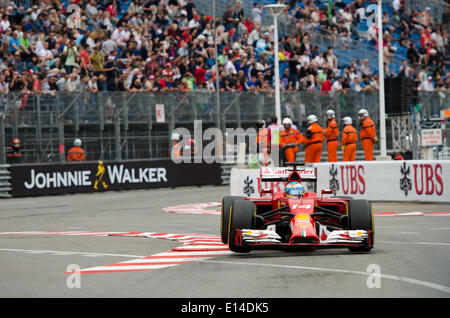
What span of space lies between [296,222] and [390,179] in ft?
32.0

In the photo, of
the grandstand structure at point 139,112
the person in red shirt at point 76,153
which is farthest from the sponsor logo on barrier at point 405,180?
the person in red shirt at point 76,153

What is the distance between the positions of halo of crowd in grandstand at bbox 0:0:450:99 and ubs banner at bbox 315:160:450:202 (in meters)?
7.79

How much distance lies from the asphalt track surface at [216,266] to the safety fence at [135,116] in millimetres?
6337

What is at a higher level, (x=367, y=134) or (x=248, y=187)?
(x=367, y=134)

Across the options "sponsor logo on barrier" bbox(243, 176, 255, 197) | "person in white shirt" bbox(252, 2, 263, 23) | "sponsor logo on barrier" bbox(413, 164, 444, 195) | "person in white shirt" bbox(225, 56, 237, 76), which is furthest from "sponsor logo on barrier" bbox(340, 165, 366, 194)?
"person in white shirt" bbox(252, 2, 263, 23)

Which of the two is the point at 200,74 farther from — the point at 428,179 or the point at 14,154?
the point at 428,179

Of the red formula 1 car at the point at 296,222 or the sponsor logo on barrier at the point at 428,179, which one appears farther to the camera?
the sponsor logo on barrier at the point at 428,179

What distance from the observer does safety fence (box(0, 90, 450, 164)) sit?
22250 millimetres

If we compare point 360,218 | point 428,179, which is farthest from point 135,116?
point 360,218

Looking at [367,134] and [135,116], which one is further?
[135,116]

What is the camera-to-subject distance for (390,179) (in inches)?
757

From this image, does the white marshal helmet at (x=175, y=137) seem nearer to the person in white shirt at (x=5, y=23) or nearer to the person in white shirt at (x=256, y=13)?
the person in white shirt at (x=5, y=23)

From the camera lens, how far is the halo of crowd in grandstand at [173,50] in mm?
24172

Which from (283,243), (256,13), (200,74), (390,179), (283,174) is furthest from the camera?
(256,13)
